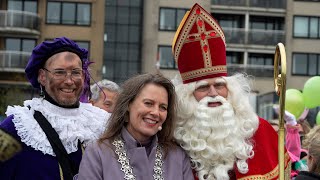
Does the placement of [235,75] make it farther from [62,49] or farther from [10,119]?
[10,119]

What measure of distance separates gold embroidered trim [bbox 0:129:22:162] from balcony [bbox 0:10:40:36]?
87.1 ft

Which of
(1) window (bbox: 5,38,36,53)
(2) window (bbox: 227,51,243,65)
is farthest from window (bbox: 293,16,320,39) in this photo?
(1) window (bbox: 5,38,36,53)

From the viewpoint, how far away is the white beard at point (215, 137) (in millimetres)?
4086

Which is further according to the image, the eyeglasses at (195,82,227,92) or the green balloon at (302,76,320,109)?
the green balloon at (302,76,320,109)

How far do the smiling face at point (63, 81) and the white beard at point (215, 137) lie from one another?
0.74 metres

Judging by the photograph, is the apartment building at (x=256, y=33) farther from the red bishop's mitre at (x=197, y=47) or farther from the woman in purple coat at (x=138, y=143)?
the woman in purple coat at (x=138, y=143)

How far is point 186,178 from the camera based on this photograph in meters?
3.74

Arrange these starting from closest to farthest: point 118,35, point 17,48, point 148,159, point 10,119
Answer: point 148,159 → point 10,119 → point 17,48 → point 118,35

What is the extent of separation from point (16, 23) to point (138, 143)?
27.0 m

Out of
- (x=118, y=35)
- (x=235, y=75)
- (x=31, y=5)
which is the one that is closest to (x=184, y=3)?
(x=118, y=35)

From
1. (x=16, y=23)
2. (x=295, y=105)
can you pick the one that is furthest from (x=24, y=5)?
(x=295, y=105)

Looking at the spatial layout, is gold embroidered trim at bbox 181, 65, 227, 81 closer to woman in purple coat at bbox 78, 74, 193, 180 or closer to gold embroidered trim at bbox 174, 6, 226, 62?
gold embroidered trim at bbox 174, 6, 226, 62

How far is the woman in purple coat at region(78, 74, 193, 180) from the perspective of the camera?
3.57 m

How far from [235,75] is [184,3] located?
90.1ft
